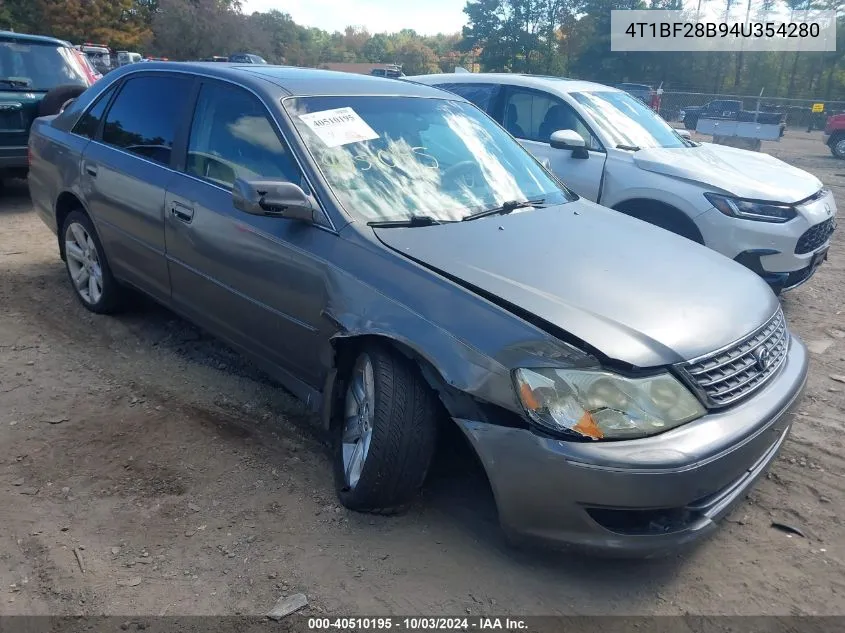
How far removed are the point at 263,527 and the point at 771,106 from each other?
3154cm

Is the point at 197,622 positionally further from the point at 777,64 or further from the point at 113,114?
the point at 777,64

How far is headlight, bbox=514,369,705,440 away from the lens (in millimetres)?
2271

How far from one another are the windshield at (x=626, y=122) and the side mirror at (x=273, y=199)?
3806mm

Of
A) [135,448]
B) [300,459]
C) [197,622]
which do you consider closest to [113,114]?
[135,448]

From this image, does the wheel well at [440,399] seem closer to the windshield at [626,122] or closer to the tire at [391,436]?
the tire at [391,436]

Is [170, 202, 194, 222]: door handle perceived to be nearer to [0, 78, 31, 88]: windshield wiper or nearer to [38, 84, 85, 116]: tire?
[38, 84, 85, 116]: tire

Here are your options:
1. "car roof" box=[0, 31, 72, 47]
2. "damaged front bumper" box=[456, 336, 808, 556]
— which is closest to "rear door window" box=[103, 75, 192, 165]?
"damaged front bumper" box=[456, 336, 808, 556]

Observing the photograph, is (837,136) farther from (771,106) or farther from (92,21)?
(92,21)

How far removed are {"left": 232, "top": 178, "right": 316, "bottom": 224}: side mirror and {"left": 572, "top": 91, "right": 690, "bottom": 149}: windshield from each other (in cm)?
381

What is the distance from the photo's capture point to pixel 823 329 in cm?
522

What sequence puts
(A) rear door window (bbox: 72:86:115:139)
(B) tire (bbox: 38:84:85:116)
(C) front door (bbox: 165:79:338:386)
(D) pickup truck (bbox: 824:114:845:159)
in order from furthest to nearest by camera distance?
(D) pickup truck (bbox: 824:114:845:159) < (B) tire (bbox: 38:84:85:116) < (A) rear door window (bbox: 72:86:115:139) < (C) front door (bbox: 165:79:338:386)

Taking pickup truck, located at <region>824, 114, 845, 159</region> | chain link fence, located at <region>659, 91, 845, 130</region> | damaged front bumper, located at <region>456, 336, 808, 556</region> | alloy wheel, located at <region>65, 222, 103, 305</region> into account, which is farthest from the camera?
chain link fence, located at <region>659, 91, 845, 130</region>

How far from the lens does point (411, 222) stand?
9.93 ft

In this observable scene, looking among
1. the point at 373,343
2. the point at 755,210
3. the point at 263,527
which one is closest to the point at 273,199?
the point at 373,343
